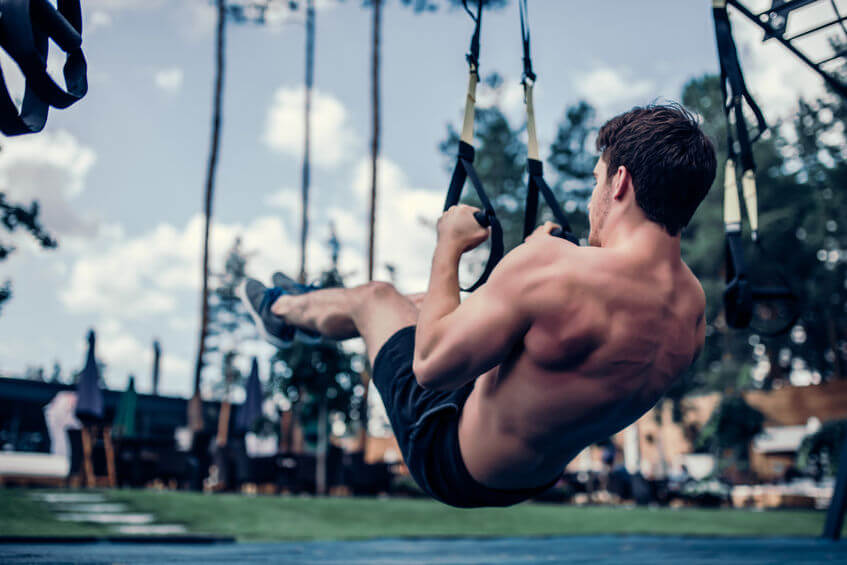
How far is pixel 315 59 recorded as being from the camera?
1891cm

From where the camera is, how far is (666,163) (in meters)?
1.76

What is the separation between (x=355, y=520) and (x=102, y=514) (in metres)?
2.58

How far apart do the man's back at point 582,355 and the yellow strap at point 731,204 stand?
1.18 metres

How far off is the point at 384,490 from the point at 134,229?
2716 cm

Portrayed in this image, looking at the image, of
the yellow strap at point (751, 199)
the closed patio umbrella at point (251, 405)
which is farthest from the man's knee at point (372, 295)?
the closed patio umbrella at point (251, 405)

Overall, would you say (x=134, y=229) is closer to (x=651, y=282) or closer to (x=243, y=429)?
(x=243, y=429)

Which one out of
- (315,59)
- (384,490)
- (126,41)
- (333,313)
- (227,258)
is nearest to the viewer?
(333,313)

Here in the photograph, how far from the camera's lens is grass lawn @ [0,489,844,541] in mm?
5984

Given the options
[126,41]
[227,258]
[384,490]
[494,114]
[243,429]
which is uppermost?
[126,41]

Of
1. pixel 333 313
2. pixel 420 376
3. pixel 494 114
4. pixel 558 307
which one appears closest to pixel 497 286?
pixel 558 307

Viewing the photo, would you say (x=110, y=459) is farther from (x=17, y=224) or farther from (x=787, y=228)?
(x=787, y=228)

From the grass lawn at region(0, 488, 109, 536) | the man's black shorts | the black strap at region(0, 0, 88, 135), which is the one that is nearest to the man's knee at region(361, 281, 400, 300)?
the man's black shorts

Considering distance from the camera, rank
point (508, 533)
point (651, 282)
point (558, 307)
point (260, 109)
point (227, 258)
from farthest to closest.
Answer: point (227, 258) → point (260, 109) → point (508, 533) → point (651, 282) → point (558, 307)

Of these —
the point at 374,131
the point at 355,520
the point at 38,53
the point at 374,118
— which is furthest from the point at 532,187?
the point at 374,118
